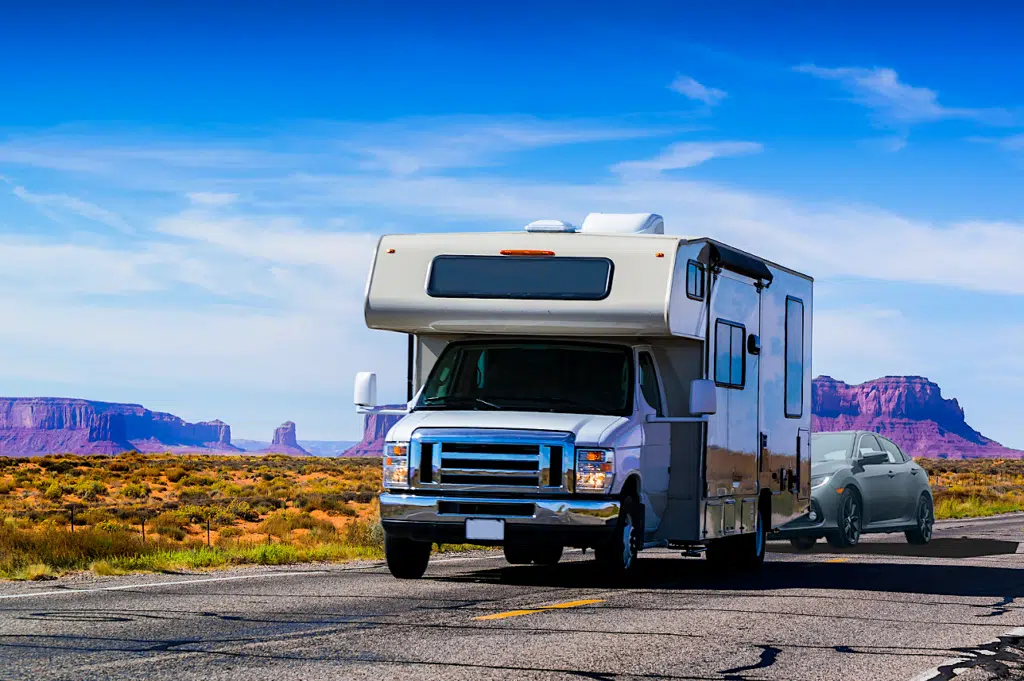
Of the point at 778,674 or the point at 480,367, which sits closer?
the point at 778,674

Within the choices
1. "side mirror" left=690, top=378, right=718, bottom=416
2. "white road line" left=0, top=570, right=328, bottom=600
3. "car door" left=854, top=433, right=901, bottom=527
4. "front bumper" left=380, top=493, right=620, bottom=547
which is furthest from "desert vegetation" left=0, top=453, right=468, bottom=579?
"car door" left=854, top=433, right=901, bottom=527

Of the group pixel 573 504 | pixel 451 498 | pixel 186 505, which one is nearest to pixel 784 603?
pixel 573 504

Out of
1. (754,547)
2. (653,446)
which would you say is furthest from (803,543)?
(653,446)

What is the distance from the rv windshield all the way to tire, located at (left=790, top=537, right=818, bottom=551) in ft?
24.5

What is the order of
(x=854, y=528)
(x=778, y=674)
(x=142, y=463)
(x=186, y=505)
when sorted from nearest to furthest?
(x=778, y=674), (x=854, y=528), (x=186, y=505), (x=142, y=463)

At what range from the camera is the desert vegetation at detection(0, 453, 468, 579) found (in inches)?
610

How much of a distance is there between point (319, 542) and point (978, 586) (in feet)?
32.4

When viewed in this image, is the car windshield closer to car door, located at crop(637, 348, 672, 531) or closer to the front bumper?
car door, located at crop(637, 348, 672, 531)

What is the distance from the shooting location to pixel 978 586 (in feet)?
44.9

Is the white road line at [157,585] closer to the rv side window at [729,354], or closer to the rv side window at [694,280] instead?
the rv side window at [729,354]

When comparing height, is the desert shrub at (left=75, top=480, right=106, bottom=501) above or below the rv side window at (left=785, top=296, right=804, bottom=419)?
below

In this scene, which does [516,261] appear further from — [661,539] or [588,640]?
[588,640]

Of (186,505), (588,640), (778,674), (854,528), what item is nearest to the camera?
(778,674)

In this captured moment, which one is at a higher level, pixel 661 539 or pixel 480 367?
pixel 480 367
